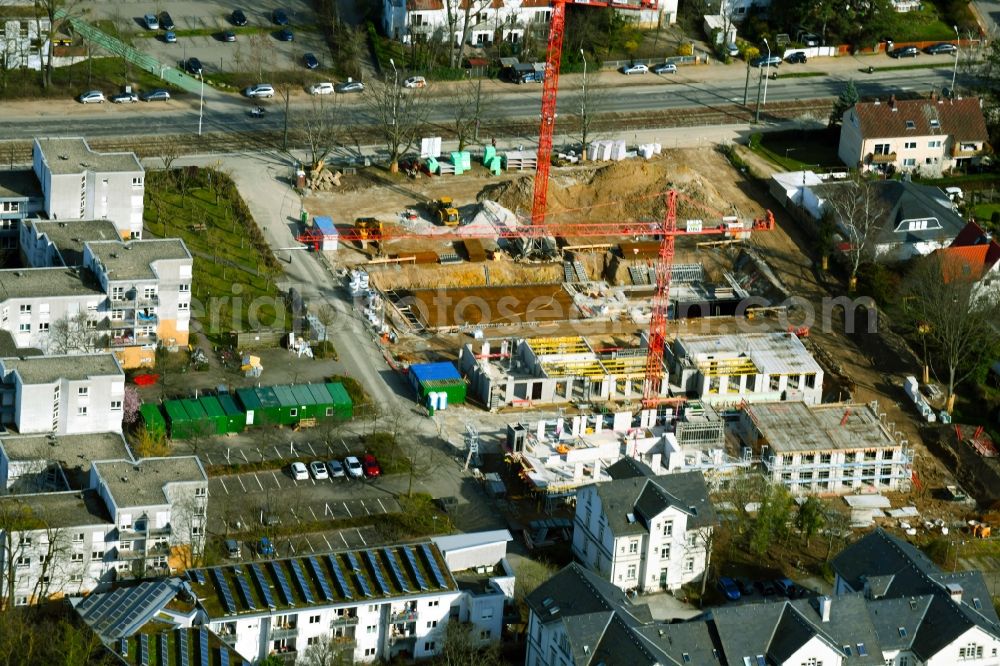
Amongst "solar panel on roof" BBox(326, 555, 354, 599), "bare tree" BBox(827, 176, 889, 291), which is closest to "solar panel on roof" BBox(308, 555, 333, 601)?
"solar panel on roof" BBox(326, 555, 354, 599)

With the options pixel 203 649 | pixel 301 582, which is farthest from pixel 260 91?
pixel 203 649

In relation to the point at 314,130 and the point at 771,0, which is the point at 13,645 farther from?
the point at 771,0

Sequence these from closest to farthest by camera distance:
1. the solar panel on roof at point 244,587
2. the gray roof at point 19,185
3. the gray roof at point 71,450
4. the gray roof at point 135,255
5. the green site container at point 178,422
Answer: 1. the solar panel on roof at point 244,587
2. the gray roof at point 71,450
3. the green site container at point 178,422
4. the gray roof at point 135,255
5. the gray roof at point 19,185

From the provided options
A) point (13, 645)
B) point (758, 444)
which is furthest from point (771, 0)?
point (13, 645)

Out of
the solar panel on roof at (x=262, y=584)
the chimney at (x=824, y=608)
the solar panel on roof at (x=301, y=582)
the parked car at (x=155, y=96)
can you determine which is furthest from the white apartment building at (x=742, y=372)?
the parked car at (x=155, y=96)

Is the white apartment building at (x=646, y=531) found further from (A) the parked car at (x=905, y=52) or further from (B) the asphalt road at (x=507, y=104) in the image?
(A) the parked car at (x=905, y=52)

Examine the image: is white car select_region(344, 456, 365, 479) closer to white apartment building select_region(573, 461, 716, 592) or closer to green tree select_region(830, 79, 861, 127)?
white apartment building select_region(573, 461, 716, 592)
